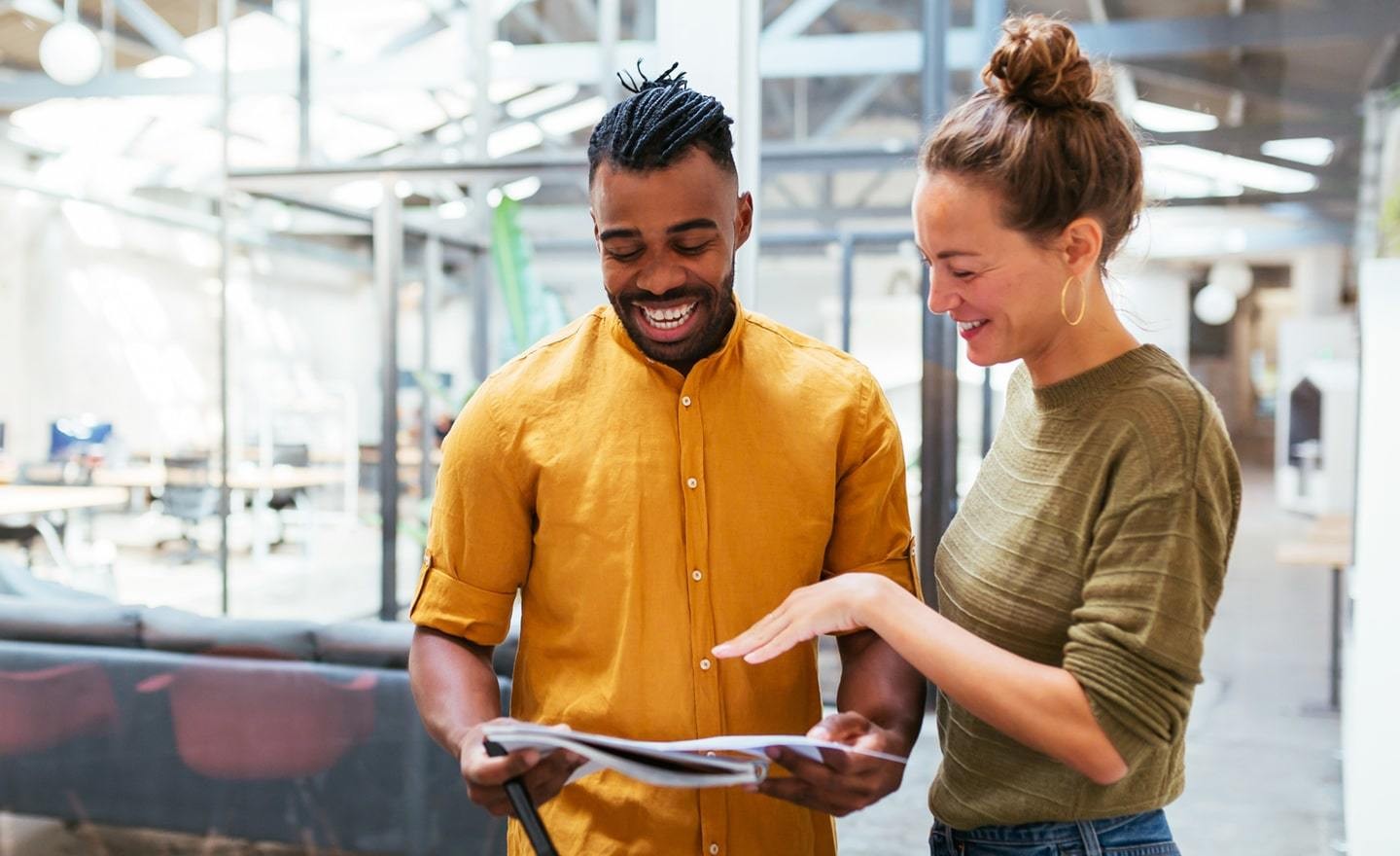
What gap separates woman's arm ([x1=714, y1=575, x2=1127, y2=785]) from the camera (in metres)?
0.95

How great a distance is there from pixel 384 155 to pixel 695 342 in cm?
370

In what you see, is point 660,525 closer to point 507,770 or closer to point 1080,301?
point 507,770

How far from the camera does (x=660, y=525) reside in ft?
3.96

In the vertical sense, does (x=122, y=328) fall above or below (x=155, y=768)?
above

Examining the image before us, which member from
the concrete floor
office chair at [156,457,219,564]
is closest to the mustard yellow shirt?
the concrete floor

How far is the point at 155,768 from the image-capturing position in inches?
111

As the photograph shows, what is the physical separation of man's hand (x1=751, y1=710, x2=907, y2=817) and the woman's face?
39 cm

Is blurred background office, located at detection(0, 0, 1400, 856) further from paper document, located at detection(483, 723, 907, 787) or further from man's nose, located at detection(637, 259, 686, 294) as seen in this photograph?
paper document, located at detection(483, 723, 907, 787)

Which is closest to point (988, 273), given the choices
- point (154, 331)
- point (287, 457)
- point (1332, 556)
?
point (1332, 556)

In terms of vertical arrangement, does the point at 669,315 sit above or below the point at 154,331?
below

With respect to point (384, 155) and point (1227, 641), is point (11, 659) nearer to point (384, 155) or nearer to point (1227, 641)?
point (384, 155)

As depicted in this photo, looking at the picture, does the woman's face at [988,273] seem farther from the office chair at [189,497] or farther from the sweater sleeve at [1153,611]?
the office chair at [189,497]

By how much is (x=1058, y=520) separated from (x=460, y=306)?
4.50 meters

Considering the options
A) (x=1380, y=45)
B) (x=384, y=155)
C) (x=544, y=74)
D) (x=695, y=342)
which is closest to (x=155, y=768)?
(x=695, y=342)
